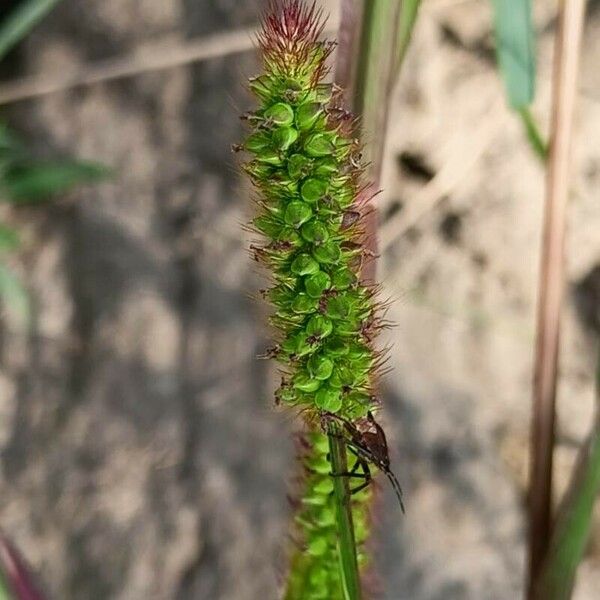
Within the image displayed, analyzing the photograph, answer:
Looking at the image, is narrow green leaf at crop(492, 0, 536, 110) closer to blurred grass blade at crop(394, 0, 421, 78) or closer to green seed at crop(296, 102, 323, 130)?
blurred grass blade at crop(394, 0, 421, 78)

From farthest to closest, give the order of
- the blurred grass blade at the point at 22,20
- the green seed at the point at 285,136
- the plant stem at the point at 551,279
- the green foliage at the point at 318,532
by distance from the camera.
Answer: the blurred grass blade at the point at 22,20
the plant stem at the point at 551,279
the green foliage at the point at 318,532
the green seed at the point at 285,136

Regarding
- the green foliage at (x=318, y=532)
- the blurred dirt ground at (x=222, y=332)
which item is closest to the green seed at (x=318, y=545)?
the green foliage at (x=318, y=532)

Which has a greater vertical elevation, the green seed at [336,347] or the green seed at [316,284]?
the green seed at [316,284]

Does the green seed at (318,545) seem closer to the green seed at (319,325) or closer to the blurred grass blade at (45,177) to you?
the green seed at (319,325)

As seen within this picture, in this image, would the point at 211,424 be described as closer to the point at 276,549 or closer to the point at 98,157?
the point at 276,549

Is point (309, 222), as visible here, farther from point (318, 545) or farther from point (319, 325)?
point (318, 545)
